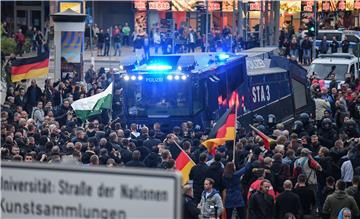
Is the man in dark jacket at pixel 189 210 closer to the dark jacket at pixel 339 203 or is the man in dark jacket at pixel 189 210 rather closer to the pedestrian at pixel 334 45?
the dark jacket at pixel 339 203

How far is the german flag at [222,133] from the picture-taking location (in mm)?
15138

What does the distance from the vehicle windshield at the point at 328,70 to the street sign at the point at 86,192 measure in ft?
99.8

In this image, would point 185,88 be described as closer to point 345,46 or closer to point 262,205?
point 262,205

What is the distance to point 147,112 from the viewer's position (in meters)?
21.0


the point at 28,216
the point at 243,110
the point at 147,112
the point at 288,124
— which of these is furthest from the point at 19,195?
the point at 288,124

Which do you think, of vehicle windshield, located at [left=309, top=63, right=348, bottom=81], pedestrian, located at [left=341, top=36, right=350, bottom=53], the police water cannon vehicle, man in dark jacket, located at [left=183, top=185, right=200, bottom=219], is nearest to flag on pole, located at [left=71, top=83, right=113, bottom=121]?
the police water cannon vehicle

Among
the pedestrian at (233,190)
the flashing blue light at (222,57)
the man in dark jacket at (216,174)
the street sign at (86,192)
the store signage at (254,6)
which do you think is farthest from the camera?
the store signage at (254,6)

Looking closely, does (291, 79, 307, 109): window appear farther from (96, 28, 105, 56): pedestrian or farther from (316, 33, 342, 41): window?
(96, 28, 105, 56): pedestrian

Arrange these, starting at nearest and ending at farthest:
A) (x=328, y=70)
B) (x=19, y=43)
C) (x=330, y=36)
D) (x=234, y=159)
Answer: (x=234, y=159) → (x=328, y=70) → (x=330, y=36) → (x=19, y=43)

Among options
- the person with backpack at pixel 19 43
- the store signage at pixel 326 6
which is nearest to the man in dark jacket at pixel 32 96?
the person with backpack at pixel 19 43

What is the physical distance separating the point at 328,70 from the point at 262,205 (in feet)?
72.2

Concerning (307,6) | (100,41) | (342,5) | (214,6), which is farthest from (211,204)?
(342,5)

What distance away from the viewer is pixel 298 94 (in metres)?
25.1

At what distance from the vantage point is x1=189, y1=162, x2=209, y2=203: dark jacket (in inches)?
533
